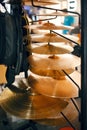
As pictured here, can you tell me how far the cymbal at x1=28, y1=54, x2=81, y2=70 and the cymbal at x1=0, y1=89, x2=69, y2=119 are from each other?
0.21 metres

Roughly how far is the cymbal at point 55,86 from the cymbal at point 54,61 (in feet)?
0.38

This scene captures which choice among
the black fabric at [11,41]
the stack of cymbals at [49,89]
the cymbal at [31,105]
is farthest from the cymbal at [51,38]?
the cymbal at [31,105]

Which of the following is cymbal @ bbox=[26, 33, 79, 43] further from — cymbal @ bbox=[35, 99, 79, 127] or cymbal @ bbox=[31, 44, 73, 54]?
cymbal @ bbox=[35, 99, 79, 127]

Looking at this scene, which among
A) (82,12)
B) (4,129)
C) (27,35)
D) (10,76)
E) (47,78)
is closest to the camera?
(82,12)

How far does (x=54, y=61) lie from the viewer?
110cm

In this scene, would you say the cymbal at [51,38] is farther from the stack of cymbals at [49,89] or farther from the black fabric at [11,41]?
the black fabric at [11,41]

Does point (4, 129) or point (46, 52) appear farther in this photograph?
point (4, 129)

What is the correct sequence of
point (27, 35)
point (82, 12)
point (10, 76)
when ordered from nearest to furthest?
point (82, 12)
point (10, 76)
point (27, 35)

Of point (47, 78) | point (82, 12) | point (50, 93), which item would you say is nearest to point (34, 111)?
point (50, 93)

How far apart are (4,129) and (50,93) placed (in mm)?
711

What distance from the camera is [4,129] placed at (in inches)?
65.4

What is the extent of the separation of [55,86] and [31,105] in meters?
0.15

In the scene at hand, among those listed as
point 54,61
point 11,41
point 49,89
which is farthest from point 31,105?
point 11,41

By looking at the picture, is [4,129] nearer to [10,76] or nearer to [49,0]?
[10,76]
